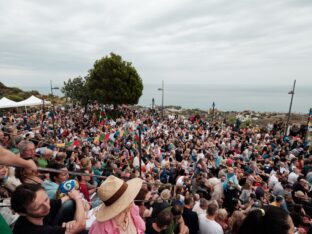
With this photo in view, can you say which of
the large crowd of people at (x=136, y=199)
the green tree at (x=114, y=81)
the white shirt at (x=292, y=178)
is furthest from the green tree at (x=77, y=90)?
the white shirt at (x=292, y=178)

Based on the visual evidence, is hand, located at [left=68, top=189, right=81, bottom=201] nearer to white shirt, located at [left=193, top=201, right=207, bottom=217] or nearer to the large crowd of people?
the large crowd of people

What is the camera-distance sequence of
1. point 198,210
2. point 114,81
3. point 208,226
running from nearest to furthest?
point 208,226 → point 198,210 → point 114,81

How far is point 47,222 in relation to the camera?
230cm

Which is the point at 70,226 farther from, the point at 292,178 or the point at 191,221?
the point at 292,178

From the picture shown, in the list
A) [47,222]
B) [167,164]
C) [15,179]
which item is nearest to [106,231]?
[47,222]

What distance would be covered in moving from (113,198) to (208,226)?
2578 mm

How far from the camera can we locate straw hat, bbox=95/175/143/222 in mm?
2148

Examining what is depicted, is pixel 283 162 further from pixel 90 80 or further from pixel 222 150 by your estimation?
pixel 90 80

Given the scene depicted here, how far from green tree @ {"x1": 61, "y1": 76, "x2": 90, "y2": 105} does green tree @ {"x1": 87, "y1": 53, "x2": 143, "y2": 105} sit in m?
1.53

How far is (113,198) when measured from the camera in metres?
2.20

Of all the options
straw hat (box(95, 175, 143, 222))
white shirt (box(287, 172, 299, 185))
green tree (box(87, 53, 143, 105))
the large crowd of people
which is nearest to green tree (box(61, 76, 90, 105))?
green tree (box(87, 53, 143, 105))

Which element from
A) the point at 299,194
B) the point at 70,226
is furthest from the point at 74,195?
the point at 299,194

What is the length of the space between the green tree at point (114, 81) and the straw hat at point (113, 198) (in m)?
30.2

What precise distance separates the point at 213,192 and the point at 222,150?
681cm
